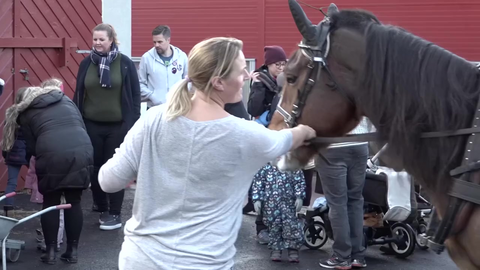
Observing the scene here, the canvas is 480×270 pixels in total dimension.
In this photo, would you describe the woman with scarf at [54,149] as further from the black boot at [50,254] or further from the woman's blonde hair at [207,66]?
the woman's blonde hair at [207,66]

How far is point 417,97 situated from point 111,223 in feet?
17.3

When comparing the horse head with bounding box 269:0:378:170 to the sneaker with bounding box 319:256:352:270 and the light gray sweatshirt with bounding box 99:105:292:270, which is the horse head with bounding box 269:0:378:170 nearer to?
the light gray sweatshirt with bounding box 99:105:292:270

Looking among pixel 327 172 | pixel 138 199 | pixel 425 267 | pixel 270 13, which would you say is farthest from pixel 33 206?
pixel 270 13

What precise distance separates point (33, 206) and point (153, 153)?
20.1 feet

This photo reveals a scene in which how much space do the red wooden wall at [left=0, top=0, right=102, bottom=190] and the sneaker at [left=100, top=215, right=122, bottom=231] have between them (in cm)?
204

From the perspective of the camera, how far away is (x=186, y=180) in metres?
2.84

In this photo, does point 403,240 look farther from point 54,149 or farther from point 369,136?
point 369,136

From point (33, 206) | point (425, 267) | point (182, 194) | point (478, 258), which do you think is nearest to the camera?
point (182, 194)

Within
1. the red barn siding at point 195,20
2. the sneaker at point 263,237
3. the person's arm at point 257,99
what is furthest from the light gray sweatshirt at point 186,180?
the red barn siding at point 195,20

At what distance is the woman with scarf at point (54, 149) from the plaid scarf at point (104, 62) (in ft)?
3.36

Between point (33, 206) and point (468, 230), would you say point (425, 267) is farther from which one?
point (33, 206)

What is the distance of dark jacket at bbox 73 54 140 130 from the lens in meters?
7.63

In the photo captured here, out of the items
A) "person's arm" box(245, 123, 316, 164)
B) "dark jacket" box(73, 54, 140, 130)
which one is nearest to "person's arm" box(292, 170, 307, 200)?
"dark jacket" box(73, 54, 140, 130)

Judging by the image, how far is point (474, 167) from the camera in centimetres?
300
